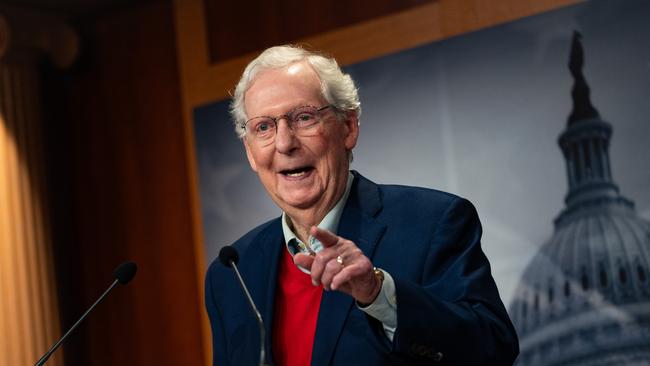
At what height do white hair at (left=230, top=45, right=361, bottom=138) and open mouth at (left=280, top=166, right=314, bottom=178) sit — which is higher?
white hair at (left=230, top=45, right=361, bottom=138)

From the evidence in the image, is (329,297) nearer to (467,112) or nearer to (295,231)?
(295,231)

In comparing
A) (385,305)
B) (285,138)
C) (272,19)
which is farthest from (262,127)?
(272,19)

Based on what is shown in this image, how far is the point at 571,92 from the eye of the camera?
4.41 metres

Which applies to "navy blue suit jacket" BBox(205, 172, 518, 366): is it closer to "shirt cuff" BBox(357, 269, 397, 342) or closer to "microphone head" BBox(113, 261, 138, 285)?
Result: "shirt cuff" BBox(357, 269, 397, 342)

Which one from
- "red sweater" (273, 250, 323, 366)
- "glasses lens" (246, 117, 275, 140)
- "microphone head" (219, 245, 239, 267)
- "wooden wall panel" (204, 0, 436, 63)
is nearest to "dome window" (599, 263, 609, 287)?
"wooden wall panel" (204, 0, 436, 63)

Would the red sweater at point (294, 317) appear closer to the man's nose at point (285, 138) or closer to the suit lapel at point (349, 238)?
the suit lapel at point (349, 238)

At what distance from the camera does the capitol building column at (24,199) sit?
585 cm

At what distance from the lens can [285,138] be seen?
2.52m

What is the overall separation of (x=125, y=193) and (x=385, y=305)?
446 centimetres

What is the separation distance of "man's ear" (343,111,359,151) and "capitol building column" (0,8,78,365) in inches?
148

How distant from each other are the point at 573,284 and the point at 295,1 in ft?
7.36

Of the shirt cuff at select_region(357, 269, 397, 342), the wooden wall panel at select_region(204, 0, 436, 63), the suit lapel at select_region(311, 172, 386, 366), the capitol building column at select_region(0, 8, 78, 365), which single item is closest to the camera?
the shirt cuff at select_region(357, 269, 397, 342)

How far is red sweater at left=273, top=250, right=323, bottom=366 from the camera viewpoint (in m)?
2.43

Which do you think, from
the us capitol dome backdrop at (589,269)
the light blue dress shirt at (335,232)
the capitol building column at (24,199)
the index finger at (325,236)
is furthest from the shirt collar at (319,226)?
the capitol building column at (24,199)
